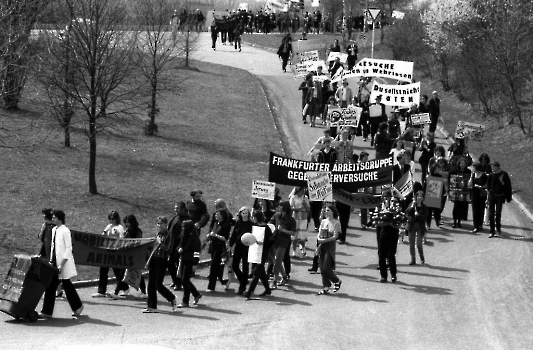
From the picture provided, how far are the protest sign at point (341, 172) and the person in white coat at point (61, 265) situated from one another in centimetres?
697

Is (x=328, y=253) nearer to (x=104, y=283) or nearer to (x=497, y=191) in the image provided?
(x=104, y=283)

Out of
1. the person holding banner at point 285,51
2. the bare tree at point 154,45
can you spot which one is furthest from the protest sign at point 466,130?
the person holding banner at point 285,51

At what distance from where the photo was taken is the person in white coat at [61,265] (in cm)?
1678

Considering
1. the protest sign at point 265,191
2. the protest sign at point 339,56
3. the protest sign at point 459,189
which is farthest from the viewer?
the protest sign at point 339,56

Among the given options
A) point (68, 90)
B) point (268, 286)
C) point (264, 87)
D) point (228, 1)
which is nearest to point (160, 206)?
point (68, 90)

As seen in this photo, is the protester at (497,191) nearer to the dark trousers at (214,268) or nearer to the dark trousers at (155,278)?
the dark trousers at (214,268)

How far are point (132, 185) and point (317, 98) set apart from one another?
10883 mm

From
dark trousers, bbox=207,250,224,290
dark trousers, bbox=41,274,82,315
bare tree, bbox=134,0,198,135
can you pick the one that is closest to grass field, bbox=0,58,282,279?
bare tree, bbox=134,0,198,135

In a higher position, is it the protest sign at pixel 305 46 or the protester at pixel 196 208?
the protest sign at pixel 305 46

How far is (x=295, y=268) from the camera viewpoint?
20812 millimetres

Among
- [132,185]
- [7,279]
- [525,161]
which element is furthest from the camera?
[525,161]

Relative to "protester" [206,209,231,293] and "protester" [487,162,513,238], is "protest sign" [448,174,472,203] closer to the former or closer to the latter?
"protester" [487,162,513,238]

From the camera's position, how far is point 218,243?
19031 millimetres

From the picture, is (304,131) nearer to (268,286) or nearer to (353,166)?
(353,166)
